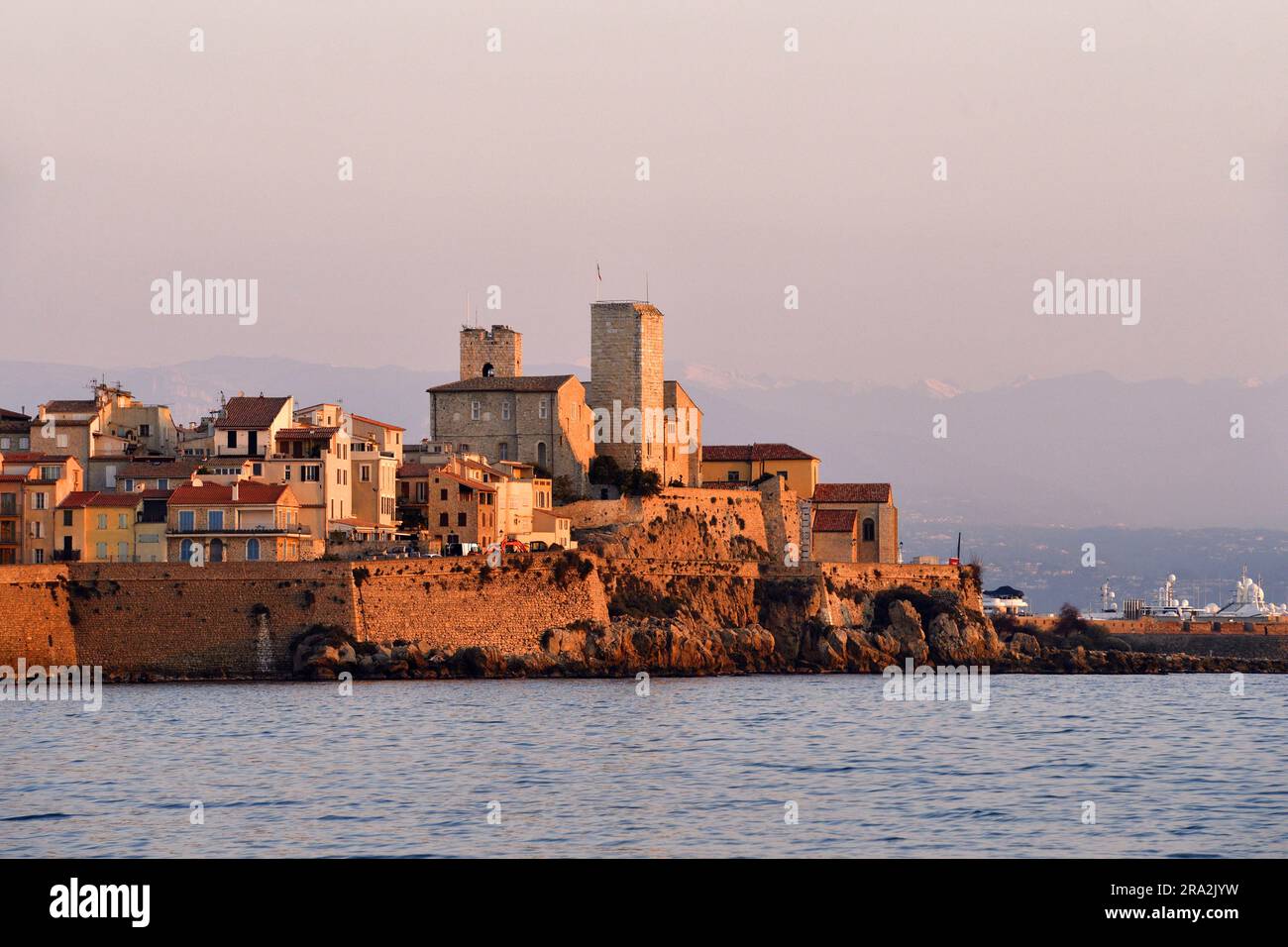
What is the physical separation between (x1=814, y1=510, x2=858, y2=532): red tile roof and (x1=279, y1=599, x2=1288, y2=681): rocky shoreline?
699 cm

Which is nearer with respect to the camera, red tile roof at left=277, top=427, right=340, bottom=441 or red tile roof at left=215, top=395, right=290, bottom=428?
red tile roof at left=277, top=427, right=340, bottom=441

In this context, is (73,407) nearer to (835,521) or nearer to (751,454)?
(751,454)

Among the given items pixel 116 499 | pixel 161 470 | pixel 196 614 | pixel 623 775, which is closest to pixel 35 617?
pixel 196 614

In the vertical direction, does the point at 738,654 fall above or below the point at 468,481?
below

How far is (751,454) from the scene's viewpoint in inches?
3816

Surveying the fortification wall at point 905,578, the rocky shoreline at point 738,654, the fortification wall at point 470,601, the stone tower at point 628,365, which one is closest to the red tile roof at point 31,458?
the rocky shoreline at point 738,654

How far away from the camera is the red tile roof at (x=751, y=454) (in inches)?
3802

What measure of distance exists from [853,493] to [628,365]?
46.6ft

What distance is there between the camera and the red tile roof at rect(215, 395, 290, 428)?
75.3 m

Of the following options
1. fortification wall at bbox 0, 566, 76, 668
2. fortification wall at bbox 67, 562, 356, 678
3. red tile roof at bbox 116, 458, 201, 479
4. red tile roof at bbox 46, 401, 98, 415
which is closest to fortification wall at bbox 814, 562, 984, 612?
fortification wall at bbox 67, 562, 356, 678

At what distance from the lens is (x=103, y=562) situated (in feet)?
216

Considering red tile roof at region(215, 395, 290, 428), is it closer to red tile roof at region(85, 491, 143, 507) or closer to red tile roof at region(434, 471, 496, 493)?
red tile roof at region(85, 491, 143, 507)
